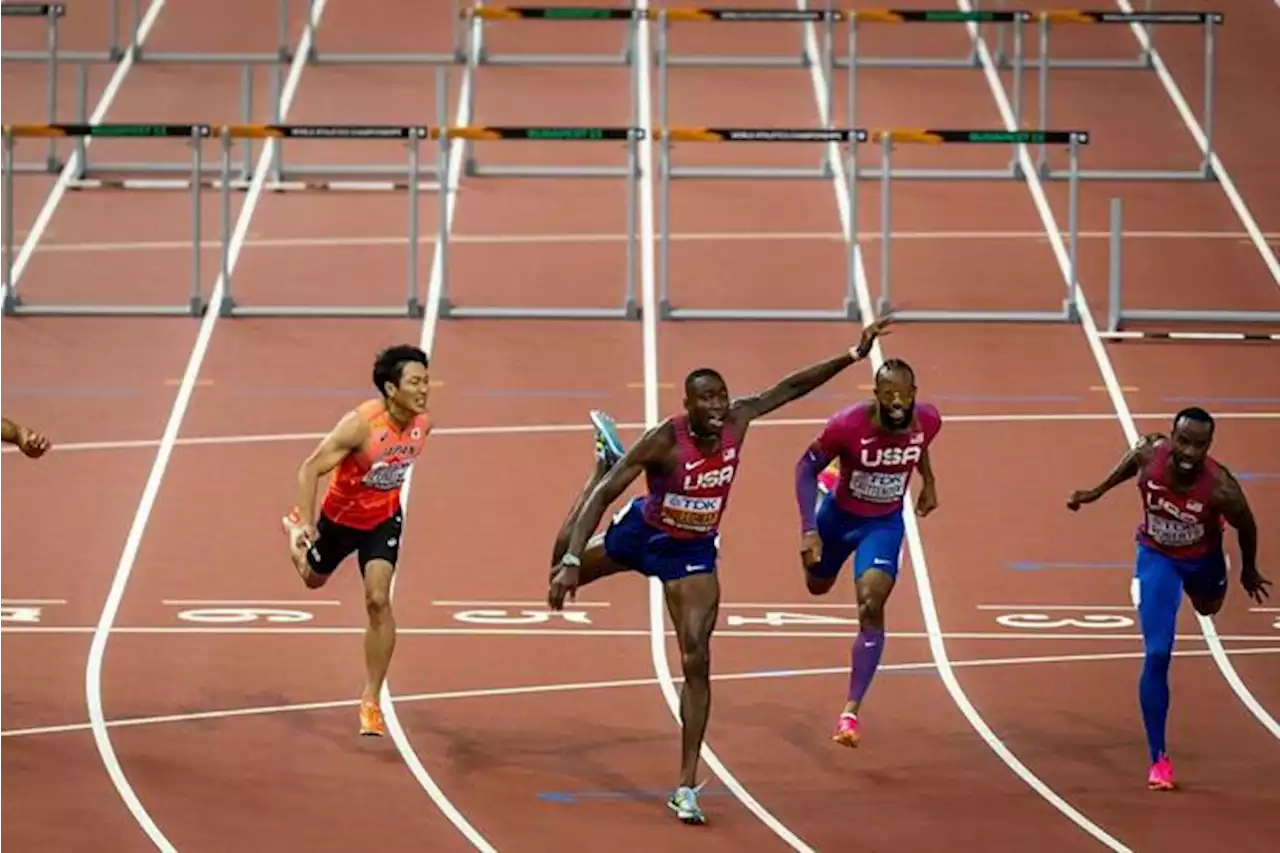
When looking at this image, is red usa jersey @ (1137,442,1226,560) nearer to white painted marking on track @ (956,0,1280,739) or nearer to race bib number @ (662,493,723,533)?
white painted marking on track @ (956,0,1280,739)

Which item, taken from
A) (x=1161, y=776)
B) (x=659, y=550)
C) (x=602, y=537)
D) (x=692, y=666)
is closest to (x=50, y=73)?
(x=602, y=537)

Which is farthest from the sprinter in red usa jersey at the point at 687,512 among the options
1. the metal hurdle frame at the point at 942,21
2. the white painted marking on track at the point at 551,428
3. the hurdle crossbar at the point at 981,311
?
the metal hurdle frame at the point at 942,21

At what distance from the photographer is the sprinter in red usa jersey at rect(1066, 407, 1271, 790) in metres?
13.3

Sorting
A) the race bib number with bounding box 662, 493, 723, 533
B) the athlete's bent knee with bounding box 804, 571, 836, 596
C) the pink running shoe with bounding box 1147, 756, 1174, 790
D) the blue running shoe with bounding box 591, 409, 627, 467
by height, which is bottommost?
the pink running shoe with bounding box 1147, 756, 1174, 790

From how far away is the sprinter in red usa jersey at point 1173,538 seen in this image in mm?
13297

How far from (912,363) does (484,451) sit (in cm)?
326

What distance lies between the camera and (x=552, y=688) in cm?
1489

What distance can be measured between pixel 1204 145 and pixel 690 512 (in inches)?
503

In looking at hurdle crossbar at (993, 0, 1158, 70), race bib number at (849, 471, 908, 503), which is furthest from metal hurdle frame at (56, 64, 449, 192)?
race bib number at (849, 471, 908, 503)

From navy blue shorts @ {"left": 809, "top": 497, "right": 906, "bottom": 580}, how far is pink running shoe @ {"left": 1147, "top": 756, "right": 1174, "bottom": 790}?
58.8 inches

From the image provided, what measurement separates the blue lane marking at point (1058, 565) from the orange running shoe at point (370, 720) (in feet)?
15.2

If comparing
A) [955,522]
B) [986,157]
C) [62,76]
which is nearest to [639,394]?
[955,522]

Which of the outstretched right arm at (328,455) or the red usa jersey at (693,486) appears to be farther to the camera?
the outstretched right arm at (328,455)

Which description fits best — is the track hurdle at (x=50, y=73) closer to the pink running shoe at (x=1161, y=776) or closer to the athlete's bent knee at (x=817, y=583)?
the athlete's bent knee at (x=817, y=583)
